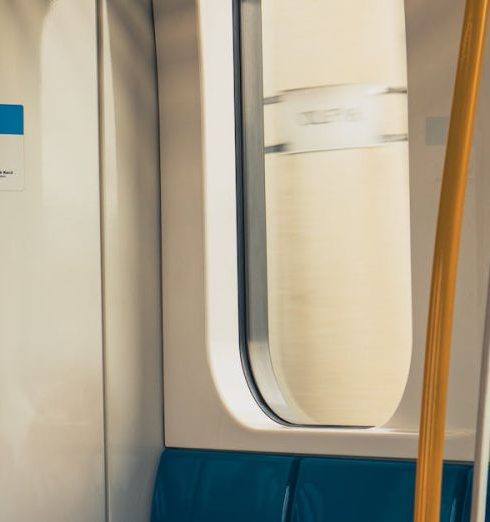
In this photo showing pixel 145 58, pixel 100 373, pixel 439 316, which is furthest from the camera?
pixel 145 58

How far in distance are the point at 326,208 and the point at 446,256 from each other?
0.92m

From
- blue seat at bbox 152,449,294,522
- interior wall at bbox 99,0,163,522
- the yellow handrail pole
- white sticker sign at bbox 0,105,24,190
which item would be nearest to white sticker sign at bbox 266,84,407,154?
interior wall at bbox 99,0,163,522

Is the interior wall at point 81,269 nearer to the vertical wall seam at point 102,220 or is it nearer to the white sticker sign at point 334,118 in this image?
the vertical wall seam at point 102,220

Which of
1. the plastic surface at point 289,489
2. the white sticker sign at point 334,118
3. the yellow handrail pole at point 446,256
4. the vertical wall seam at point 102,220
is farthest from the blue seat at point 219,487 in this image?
the yellow handrail pole at point 446,256

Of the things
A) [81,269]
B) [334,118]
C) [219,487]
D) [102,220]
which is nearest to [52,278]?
[81,269]

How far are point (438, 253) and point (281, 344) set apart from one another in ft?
3.22

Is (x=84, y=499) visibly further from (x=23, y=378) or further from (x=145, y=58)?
(x=145, y=58)

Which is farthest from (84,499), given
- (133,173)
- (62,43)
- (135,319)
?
(62,43)

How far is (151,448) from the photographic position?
2.06 meters

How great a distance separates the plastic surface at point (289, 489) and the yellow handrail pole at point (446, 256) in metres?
0.61

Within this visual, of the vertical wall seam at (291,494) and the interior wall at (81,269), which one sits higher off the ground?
the interior wall at (81,269)

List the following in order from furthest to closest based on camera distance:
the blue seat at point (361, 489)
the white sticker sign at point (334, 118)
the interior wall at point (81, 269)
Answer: the white sticker sign at point (334, 118), the interior wall at point (81, 269), the blue seat at point (361, 489)

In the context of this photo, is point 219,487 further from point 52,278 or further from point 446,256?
point 446,256

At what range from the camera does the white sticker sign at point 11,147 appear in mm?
1795
